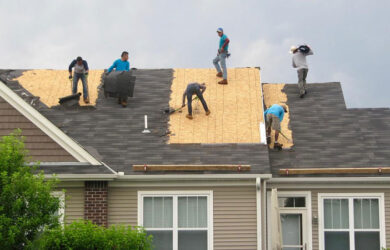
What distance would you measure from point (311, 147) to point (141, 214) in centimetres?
494

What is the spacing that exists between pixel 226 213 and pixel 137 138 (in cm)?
330

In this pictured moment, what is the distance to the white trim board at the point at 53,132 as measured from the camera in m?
18.4

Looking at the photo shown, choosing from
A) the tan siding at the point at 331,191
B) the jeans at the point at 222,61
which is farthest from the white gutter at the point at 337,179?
the jeans at the point at 222,61

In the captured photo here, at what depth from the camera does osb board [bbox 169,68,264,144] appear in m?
20.2

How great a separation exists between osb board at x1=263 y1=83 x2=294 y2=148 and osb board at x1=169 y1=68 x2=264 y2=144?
0.59 meters

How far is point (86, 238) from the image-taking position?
15.9 m

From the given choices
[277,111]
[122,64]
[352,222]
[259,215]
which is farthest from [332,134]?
[122,64]

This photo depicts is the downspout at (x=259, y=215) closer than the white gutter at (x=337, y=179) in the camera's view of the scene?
Yes

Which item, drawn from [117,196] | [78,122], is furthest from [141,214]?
[78,122]

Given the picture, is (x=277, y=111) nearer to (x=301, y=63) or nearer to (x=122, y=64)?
(x=301, y=63)

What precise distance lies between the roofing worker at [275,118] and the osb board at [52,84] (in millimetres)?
5045

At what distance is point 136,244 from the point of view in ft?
53.6

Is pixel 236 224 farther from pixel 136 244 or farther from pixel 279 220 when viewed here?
pixel 136 244

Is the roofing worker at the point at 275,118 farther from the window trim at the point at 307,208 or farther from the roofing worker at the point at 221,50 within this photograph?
the roofing worker at the point at 221,50
